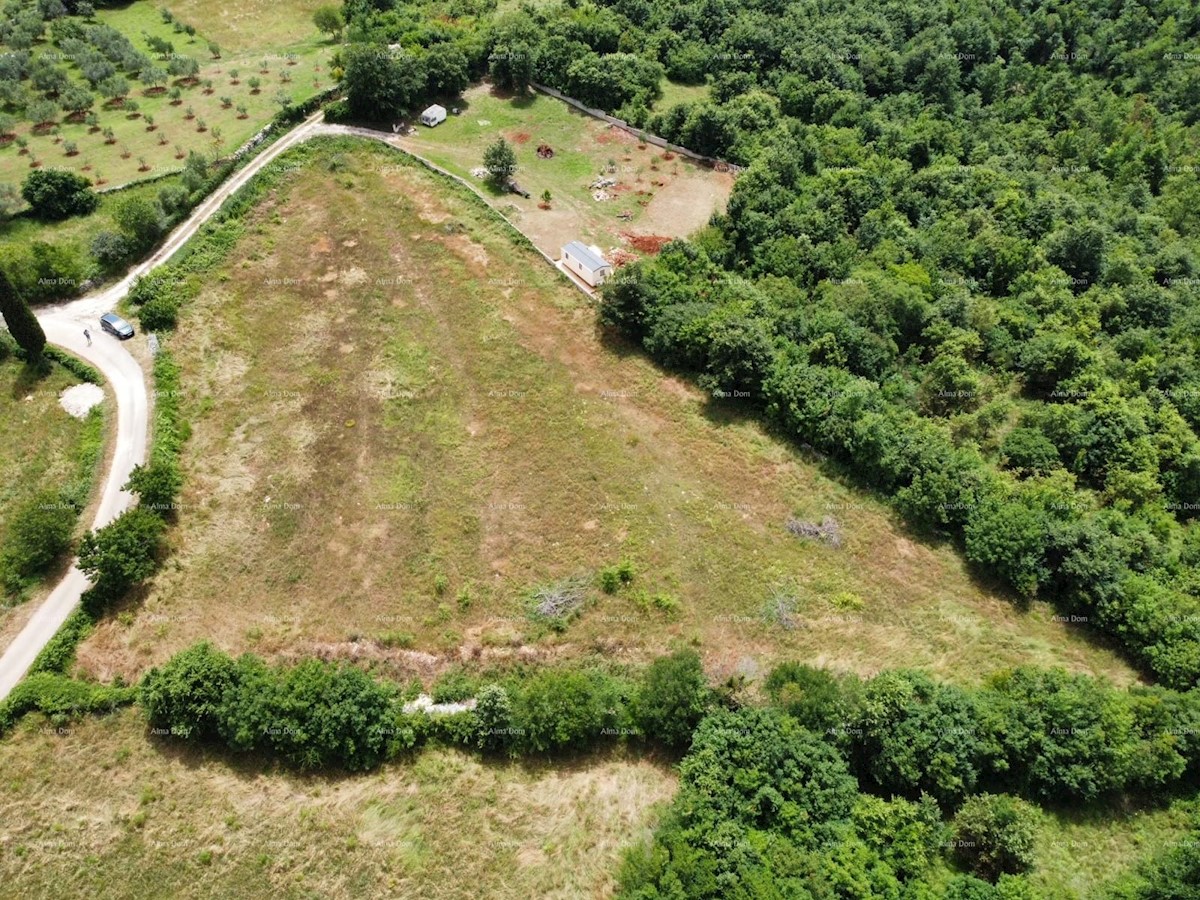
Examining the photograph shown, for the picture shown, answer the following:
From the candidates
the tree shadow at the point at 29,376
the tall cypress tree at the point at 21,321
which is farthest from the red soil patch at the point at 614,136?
the tree shadow at the point at 29,376

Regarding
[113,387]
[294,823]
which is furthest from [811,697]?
[113,387]

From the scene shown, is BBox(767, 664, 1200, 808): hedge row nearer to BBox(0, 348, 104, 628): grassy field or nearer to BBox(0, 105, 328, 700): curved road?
BBox(0, 105, 328, 700): curved road

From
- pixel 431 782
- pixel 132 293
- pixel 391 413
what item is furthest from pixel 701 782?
pixel 132 293

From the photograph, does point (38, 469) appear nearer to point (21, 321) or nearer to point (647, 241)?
point (21, 321)

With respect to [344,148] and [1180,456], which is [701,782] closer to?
[1180,456]

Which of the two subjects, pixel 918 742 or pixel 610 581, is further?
pixel 610 581

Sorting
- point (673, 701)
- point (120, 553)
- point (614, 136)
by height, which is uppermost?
point (614, 136)
